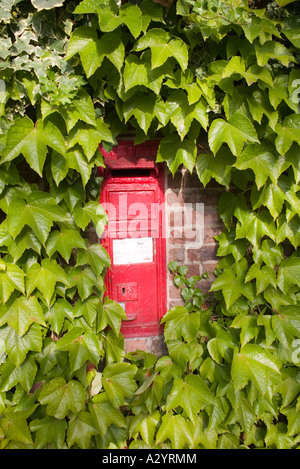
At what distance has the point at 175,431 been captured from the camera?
1.51 meters

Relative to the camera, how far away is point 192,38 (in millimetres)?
1304

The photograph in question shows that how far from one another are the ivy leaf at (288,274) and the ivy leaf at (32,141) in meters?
1.11

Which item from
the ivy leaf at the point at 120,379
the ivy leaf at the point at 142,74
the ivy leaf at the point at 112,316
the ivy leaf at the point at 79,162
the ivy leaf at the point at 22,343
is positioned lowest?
the ivy leaf at the point at 120,379

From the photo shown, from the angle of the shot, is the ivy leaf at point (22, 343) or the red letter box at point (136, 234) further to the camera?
the red letter box at point (136, 234)

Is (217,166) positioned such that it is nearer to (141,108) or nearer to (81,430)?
(141,108)

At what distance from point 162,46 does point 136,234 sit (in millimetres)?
793

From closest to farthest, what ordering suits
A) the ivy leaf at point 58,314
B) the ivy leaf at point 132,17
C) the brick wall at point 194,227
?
the ivy leaf at point 132,17 → the ivy leaf at point 58,314 → the brick wall at point 194,227

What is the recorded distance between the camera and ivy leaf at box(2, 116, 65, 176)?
1.22 metres

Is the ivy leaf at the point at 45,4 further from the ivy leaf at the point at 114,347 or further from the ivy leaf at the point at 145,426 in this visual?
the ivy leaf at the point at 145,426

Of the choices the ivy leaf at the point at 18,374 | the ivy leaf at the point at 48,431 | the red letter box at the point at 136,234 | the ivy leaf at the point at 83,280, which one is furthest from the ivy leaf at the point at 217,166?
the ivy leaf at the point at 48,431

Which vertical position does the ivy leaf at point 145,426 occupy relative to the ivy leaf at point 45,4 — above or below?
below

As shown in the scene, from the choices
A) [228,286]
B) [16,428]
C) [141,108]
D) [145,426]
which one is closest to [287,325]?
[228,286]

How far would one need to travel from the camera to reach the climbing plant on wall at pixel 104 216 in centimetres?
125
